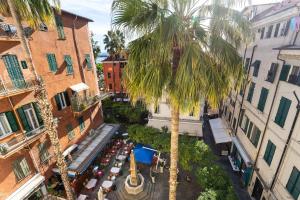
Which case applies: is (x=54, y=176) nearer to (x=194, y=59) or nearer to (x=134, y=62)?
(x=134, y=62)

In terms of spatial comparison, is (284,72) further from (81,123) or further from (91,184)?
(81,123)

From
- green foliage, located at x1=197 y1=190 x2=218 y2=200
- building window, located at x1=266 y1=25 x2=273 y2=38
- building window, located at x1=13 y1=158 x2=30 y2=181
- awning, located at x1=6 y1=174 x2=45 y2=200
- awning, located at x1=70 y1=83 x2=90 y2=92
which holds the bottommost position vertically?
awning, located at x1=6 y1=174 x2=45 y2=200

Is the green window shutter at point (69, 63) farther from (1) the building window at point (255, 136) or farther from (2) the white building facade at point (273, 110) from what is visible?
(1) the building window at point (255, 136)

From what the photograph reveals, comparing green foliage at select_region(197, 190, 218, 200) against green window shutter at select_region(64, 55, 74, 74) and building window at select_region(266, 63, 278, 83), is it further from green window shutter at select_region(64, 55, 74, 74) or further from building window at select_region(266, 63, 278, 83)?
green window shutter at select_region(64, 55, 74, 74)

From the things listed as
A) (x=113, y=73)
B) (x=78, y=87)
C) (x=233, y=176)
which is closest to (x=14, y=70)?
(x=78, y=87)

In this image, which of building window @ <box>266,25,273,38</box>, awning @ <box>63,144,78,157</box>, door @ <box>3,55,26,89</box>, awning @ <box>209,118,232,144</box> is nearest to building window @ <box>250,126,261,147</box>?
awning @ <box>209,118,232,144</box>


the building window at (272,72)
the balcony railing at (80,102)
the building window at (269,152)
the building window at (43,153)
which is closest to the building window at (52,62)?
the balcony railing at (80,102)

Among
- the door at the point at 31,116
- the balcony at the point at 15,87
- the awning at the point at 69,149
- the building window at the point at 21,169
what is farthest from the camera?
the awning at the point at 69,149
